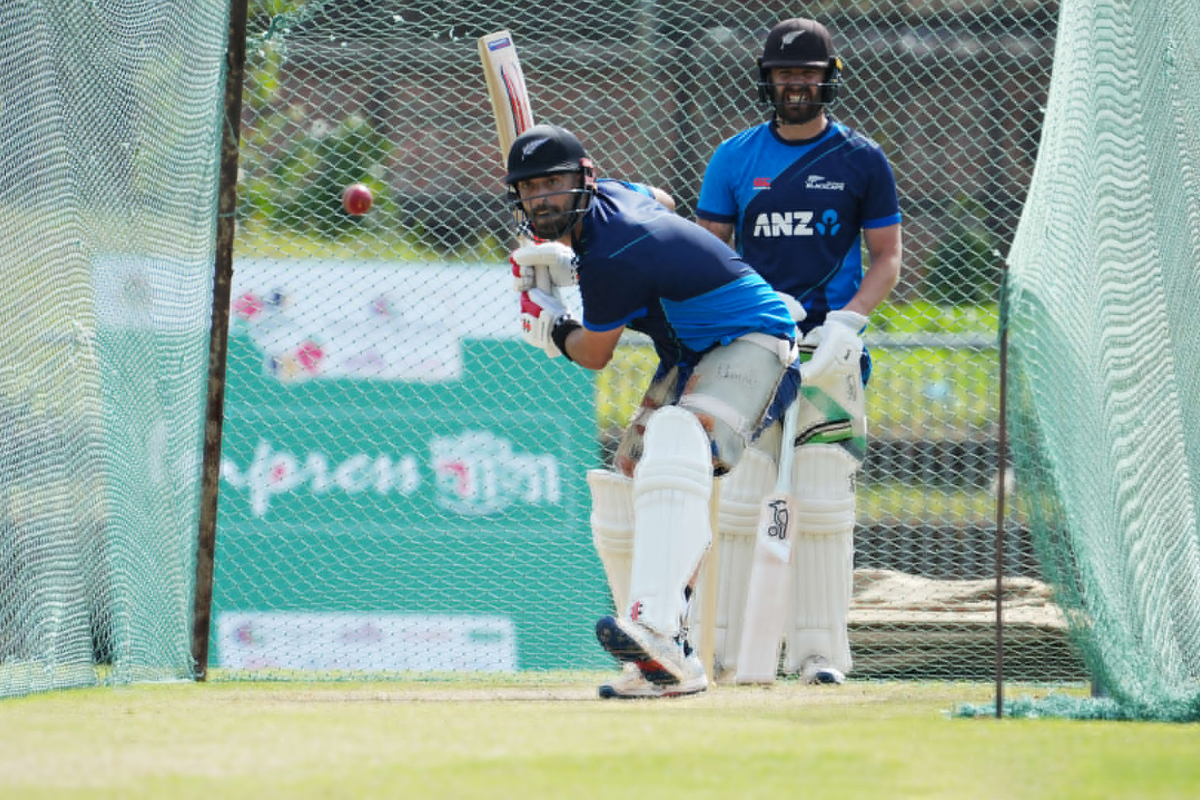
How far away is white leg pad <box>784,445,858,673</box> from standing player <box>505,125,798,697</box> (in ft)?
1.80

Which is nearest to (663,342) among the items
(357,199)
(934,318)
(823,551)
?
(823,551)

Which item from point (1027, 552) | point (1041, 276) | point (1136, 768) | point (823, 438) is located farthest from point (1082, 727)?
point (1027, 552)

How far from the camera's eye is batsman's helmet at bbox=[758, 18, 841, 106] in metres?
4.43

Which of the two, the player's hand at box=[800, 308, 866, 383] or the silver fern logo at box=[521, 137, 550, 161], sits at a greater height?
the silver fern logo at box=[521, 137, 550, 161]

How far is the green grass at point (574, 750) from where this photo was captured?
232 cm

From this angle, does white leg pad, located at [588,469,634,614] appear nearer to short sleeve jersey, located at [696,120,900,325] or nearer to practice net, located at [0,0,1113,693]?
short sleeve jersey, located at [696,120,900,325]

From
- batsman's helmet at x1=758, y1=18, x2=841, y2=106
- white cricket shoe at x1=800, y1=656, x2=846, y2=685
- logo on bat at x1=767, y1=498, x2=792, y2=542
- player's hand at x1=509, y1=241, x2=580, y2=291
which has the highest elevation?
batsman's helmet at x1=758, y1=18, x2=841, y2=106

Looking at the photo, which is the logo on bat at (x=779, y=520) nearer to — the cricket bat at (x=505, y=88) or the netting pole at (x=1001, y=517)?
the netting pole at (x=1001, y=517)

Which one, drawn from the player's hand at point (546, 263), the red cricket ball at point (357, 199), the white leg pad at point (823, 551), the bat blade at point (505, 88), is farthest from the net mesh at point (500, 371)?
the player's hand at point (546, 263)

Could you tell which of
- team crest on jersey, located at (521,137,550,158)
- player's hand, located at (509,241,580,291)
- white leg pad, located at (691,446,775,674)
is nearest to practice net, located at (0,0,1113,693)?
white leg pad, located at (691,446,775,674)

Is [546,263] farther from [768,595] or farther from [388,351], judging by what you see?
[388,351]

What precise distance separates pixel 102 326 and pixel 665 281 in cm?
154

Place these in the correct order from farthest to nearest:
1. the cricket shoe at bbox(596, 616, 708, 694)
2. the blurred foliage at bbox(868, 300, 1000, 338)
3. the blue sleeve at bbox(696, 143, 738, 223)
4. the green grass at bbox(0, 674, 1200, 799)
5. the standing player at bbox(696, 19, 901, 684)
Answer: the blurred foliage at bbox(868, 300, 1000, 338), the blue sleeve at bbox(696, 143, 738, 223), the standing player at bbox(696, 19, 901, 684), the cricket shoe at bbox(596, 616, 708, 694), the green grass at bbox(0, 674, 1200, 799)

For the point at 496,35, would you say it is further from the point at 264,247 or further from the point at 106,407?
the point at 264,247
